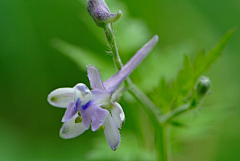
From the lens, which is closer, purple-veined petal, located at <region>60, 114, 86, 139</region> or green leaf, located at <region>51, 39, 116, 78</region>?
purple-veined petal, located at <region>60, 114, 86, 139</region>

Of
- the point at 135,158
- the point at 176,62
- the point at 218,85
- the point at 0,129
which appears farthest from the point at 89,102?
the point at 218,85

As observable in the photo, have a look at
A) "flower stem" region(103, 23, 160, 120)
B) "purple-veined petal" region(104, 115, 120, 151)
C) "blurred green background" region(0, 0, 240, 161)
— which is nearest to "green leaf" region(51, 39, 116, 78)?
"blurred green background" region(0, 0, 240, 161)

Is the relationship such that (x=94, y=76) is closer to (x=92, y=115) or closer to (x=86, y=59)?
(x=92, y=115)

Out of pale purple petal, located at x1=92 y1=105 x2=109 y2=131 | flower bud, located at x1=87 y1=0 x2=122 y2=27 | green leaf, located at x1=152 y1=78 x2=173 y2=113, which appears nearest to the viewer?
pale purple petal, located at x1=92 y1=105 x2=109 y2=131

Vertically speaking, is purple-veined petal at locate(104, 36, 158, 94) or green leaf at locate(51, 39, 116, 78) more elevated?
green leaf at locate(51, 39, 116, 78)

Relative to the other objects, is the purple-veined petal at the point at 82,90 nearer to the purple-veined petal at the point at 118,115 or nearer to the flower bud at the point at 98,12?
the purple-veined petal at the point at 118,115

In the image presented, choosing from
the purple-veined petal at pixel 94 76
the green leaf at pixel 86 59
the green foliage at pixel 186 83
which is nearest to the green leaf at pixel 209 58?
the green foliage at pixel 186 83

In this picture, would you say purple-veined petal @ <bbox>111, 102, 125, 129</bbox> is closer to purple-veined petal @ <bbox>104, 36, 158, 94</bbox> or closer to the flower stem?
purple-veined petal @ <bbox>104, 36, 158, 94</bbox>
